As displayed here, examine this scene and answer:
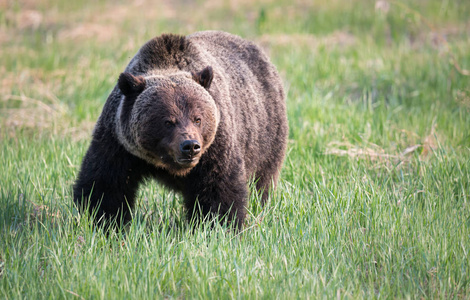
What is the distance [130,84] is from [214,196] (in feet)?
3.57

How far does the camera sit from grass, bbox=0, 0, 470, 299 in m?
3.59

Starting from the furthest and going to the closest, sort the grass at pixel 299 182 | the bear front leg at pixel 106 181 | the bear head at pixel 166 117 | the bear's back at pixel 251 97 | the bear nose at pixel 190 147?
1. the bear's back at pixel 251 97
2. the bear front leg at pixel 106 181
3. the bear head at pixel 166 117
4. the bear nose at pixel 190 147
5. the grass at pixel 299 182

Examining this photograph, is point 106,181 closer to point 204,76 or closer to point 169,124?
point 169,124

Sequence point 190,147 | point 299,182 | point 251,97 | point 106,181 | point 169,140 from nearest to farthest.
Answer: point 190,147 < point 169,140 < point 106,181 < point 251,97 < point 299,182

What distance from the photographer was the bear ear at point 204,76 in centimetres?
438

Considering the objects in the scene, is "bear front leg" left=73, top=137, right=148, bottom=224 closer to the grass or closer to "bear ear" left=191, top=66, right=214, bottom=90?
the grass

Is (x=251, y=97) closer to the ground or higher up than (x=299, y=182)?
higher up

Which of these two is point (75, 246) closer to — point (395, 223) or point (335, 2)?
point (395, 223)

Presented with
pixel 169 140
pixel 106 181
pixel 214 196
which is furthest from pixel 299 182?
pixel 106 181

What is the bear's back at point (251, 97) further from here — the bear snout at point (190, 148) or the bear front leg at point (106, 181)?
the bear front leg at point (106, 181)

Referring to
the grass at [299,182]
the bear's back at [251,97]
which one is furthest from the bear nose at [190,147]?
the bear's back at [251,97]

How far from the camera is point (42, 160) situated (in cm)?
584

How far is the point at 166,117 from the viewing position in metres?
4.16

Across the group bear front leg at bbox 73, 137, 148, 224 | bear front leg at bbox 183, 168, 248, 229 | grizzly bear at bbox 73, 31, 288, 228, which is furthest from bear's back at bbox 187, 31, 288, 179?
bear front leg at bbox 73, 137, 148, 224
